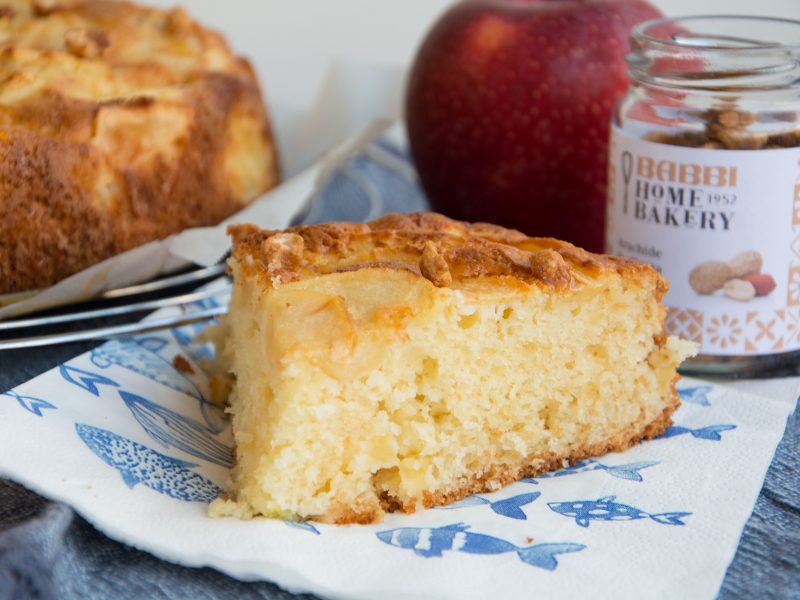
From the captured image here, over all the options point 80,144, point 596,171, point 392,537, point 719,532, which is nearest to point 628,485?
point 719,532

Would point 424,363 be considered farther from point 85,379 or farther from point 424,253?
point 85,379

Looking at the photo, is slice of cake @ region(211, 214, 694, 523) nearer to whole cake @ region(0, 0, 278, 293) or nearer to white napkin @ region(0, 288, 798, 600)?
white napkin @ region(0, 288, 798, 600)

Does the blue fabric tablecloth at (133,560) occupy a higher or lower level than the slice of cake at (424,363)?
lower

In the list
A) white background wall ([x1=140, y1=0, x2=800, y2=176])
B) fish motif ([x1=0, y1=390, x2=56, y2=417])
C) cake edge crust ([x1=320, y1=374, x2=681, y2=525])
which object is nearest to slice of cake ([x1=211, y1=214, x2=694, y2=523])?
cake edge crust ([x1=320, y1=374, x2=681, y2=525])

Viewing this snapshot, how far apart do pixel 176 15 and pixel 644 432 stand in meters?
1.14

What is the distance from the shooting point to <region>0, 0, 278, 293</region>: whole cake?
4.83ft

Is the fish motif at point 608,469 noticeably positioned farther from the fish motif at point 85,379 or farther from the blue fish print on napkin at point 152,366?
the fish motif at point 85,379

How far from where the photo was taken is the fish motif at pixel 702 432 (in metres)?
1.27

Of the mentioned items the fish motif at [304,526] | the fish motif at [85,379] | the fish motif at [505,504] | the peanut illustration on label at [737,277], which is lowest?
the fish motif at [505,504]

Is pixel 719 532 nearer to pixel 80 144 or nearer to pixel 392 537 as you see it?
pixel 392 537

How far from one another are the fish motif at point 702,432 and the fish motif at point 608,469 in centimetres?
9

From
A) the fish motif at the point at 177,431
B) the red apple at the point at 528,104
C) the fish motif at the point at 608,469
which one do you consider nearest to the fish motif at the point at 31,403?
the fish motif at the point at 177,431

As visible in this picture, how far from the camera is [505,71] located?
5.99 feet

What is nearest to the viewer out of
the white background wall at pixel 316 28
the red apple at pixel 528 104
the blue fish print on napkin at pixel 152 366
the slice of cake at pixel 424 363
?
the slice of cake at pixel 424 363
